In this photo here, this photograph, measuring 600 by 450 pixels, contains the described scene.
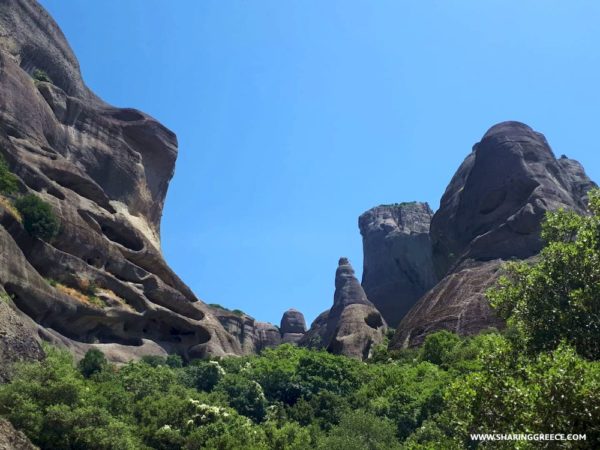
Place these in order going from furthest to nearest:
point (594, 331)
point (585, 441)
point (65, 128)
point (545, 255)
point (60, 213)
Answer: point (65, 128)
point (60, 213)
point (545, 255)
point (594, 331)
point (585, 441)

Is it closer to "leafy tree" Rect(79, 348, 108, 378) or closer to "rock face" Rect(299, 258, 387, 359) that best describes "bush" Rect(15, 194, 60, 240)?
"leafy tree" Rect(79, 348, 108, 378)

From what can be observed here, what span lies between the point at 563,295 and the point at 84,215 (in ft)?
139

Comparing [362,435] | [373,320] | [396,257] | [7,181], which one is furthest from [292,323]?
[362,435]

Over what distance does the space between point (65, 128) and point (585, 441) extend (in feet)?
196

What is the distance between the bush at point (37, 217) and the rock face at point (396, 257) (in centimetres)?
6035

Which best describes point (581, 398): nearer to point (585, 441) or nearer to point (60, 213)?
point (585, 441)

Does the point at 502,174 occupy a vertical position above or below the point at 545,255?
above

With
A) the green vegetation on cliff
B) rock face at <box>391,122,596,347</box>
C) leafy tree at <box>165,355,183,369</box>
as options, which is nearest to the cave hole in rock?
rock face at <box>391,122,596,347</box>

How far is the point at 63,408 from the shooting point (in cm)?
2162

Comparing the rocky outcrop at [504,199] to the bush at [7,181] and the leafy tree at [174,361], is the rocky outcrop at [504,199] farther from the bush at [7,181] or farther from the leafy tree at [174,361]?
the bush at [7,181]

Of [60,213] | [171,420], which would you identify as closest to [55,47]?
[60,213]

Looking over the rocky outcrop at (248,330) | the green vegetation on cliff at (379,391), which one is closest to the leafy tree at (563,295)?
the green vegetation on cliff at (379,391)

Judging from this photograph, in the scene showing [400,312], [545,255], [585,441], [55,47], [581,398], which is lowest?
[585,441]

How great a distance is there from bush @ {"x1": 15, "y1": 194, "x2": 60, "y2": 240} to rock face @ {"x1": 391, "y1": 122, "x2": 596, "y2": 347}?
29.8 m
